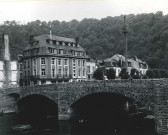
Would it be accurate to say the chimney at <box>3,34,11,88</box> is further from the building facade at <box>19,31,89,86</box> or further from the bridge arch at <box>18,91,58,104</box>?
the bridge arch at <box>18,91,58,104</box>

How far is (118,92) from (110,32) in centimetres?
6322

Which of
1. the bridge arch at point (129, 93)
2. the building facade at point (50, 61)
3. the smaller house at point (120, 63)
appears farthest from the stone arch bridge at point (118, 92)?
the smaller house at point (120, 63)

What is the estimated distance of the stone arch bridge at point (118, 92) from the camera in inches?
1264

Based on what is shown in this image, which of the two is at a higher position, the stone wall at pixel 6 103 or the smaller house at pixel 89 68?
the smaller house at pixel 89 68

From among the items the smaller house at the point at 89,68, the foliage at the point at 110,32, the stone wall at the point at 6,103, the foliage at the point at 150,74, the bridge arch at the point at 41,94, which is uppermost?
the foliage at the point at 110,32

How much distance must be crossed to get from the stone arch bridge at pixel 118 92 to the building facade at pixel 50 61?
34.6ft

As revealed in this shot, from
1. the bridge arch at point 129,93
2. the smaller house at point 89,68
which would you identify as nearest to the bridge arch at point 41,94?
the bridge arch at point 129,93

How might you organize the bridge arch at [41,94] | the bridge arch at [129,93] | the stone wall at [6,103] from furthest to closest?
the stone wall at [6,103], the bridge arch at [41,94], the bridge arch at [129,93]

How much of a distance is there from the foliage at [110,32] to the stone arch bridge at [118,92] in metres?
36.1

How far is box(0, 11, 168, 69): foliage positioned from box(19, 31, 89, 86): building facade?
55.6ft

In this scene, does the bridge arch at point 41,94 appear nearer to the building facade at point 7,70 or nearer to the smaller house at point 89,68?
the building facade at point 7,70

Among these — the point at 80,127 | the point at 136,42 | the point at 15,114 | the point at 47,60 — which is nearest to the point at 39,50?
the point at 47,60

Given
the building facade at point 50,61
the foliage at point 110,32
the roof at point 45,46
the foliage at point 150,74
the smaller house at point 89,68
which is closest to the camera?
the foliage at point 150,74

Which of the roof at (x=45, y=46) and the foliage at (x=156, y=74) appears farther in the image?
the roof at (x=45, y=46)
